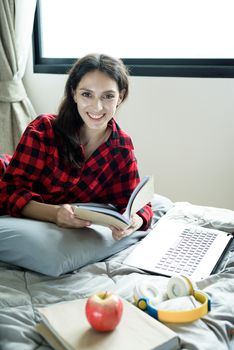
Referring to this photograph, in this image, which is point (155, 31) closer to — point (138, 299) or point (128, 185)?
point (128, 185)

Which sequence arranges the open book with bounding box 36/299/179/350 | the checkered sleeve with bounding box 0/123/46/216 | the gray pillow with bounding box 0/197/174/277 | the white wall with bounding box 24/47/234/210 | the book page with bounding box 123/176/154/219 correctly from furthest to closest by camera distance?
the white wall with bounding box 24/47/234/210, the checkered sleeve with bounding box 0/123/46/216, the book page with bounding box 123/176/154/219, the gray pillow with bounding box 0/197/174/277, the open book with bounding box 36/299/179/350

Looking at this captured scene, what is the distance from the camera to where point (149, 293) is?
108 cm

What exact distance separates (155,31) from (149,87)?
0.33 m

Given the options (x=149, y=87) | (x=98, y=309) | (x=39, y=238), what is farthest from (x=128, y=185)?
(x=149, y=87)

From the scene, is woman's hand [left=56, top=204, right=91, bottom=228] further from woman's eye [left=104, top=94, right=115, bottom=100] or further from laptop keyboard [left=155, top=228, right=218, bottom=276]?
woman's eye [left=104, top=94, right=115, bottom=100]

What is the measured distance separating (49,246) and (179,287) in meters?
0.38

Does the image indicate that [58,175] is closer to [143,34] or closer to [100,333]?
[100,333]

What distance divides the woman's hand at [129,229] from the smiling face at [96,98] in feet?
1.16

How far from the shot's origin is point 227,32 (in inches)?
94.7

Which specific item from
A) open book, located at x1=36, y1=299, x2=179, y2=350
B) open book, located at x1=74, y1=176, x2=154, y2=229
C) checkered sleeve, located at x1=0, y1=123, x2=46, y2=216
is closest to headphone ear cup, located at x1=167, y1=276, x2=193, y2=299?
open book, located at x1=36, y1=299, x2=179, y2=350

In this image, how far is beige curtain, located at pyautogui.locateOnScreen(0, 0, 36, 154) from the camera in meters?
2.71

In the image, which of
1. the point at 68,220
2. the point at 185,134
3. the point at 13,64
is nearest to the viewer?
the point at 68,220

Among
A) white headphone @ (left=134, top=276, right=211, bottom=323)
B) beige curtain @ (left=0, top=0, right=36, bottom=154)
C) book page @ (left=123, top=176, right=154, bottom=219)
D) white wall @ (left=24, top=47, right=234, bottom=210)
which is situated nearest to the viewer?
white headphone @ (left=134, top=276, right=211, bottom=323)

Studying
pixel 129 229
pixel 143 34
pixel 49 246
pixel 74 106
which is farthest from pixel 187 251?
pixel 143 34
